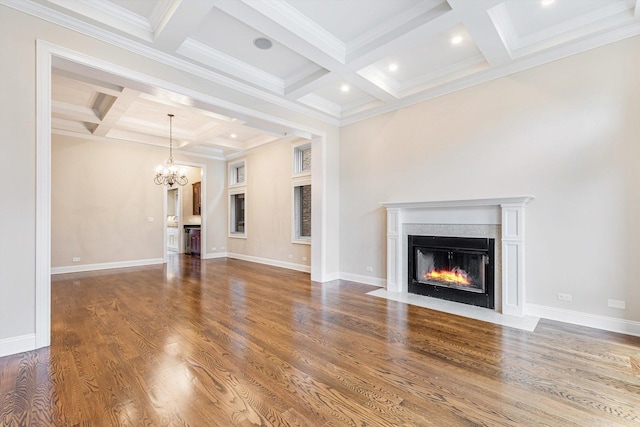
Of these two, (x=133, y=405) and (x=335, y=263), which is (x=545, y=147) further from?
(x=133, y=405)

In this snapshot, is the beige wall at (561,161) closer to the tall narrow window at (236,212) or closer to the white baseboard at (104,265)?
the tall narrow window at (236,212)

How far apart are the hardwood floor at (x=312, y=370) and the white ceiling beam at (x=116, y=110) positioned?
3069 millimetres

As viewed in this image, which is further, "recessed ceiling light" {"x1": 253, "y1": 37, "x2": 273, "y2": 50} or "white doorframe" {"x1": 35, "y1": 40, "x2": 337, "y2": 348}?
"recessed ceiling light" {"x1": 253, "y1": 37, "x2": 273, "y2": 50}

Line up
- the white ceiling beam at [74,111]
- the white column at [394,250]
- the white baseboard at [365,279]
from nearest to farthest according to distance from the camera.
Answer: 1. the white column at [394,250]
2. the white baseboard at [365,279]
3. the white ceiling beam at [74,111]

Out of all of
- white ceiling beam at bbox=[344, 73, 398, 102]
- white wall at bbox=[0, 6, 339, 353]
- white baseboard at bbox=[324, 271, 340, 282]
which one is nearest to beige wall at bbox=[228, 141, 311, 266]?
white baseboard at bbox=[324, 271, 340, 282]

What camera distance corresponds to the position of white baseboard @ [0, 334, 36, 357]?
2.50m

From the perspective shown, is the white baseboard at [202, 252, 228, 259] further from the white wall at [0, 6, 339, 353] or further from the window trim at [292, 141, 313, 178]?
the white wall at [0, 6, 339, 353]

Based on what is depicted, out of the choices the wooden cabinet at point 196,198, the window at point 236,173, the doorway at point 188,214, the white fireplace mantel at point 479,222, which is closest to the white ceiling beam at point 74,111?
the window at point 236,173

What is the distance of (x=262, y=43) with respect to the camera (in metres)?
3.51

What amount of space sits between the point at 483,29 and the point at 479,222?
7.59 feet

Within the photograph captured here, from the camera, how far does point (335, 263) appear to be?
18.9 ft

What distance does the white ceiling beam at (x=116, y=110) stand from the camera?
14.1 ft

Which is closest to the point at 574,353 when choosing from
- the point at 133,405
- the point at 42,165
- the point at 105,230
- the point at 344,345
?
the point at 344,345

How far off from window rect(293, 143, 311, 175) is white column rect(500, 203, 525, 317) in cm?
442
